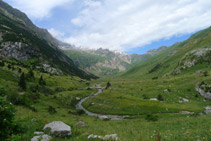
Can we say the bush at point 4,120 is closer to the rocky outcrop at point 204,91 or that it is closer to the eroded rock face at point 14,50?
the rocky outcrop at point 204,91

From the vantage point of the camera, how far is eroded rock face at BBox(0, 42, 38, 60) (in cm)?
17073

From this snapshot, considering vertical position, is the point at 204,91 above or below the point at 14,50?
below

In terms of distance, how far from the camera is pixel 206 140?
8422 millimetres

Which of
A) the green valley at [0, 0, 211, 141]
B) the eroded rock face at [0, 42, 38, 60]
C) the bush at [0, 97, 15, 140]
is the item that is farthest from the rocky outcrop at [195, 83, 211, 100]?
the eroded rock face at [0, 42, 38, 60]

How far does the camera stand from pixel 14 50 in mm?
179625

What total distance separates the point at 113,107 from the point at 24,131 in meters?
56.5

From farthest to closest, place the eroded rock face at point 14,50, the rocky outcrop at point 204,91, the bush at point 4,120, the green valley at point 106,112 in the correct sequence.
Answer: the eroded rock face at point 14,50, the rocky outcrop at point 204,91, the green valley at point 106,112, the bush at point 4,120

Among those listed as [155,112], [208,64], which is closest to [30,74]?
[155,112]

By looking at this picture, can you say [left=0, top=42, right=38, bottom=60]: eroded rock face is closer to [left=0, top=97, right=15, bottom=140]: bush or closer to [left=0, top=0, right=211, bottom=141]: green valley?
[left=0, top=0, right=211, bottom=141]: green valley

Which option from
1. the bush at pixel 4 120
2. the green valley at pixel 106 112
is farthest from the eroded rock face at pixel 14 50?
the bush at pixel 4 120

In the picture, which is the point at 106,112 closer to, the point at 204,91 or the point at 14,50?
the point at 204,91

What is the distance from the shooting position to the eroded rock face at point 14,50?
171 metres

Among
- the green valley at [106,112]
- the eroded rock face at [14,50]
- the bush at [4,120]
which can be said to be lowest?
the green valley at [106,112]

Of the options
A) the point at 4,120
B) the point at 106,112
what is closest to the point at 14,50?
the point at 106,112
